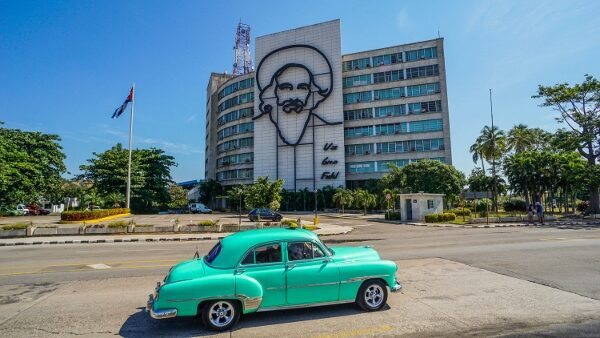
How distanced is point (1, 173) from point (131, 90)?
714 inches

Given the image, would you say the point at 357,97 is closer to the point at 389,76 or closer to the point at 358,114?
the point at 358,114

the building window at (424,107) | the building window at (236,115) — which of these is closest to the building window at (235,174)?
the building window at (236,115)

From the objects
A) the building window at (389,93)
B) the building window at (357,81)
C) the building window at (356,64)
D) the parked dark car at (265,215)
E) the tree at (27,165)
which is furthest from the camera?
the building window at (356,64)

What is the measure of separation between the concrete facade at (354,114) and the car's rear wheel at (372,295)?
55608 millimetres

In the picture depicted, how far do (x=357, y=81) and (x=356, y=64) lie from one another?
3.51 m

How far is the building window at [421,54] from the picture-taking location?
6162 cm

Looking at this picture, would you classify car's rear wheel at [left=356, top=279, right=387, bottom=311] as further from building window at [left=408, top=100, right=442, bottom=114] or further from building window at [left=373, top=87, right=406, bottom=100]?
building window at [left=373, top=87, right=406, bottom=100]

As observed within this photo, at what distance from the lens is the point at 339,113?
208ft

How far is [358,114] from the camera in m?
64.9

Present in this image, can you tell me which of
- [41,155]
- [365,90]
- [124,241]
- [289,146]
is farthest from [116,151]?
[365,90]

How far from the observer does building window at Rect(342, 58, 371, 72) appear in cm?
6531

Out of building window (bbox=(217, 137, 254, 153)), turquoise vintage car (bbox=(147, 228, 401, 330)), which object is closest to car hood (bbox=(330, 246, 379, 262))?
turquoise vintage car (bbox=(147, 228, 401, 330))

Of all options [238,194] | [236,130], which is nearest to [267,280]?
[238,194]

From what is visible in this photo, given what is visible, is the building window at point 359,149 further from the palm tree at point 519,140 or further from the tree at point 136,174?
the tree at point 136,174
